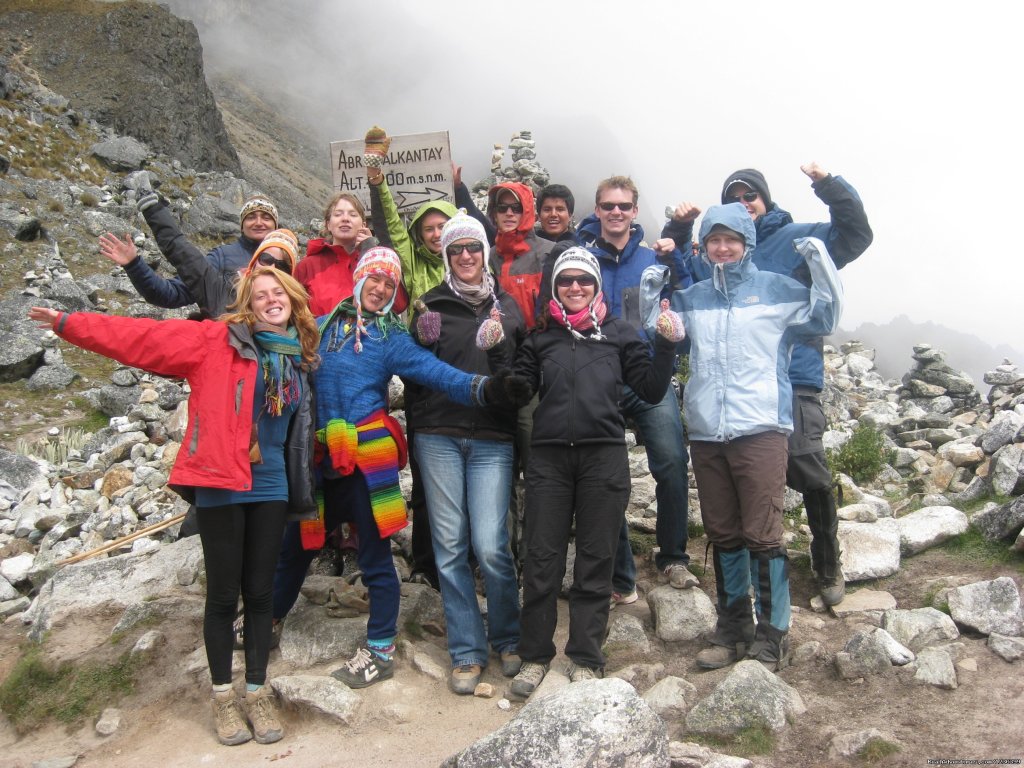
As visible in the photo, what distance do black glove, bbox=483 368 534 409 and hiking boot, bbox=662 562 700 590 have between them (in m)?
2.22

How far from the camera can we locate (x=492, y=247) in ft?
20.2

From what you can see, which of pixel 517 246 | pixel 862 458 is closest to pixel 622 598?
pixel 517 246

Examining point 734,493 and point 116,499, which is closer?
point 734,493

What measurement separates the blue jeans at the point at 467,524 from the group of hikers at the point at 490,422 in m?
0.01

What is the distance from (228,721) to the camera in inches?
178

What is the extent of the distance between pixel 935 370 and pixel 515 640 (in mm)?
13066

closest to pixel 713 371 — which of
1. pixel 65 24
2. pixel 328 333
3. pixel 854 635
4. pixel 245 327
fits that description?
pixel 854 635

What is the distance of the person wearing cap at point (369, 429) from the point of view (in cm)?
487

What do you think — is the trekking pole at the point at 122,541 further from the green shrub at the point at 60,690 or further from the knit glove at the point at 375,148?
the knit glove at the point at 375,148

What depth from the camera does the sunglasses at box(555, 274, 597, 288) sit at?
16.0 feet

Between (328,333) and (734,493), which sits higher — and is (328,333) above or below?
above

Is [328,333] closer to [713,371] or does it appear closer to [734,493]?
[713,371]

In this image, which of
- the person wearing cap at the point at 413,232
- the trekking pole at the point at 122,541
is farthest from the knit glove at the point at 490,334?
the trekking pole at the point at 122,541

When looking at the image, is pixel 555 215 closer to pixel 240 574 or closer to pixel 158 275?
pixel 158 275
